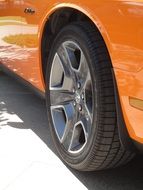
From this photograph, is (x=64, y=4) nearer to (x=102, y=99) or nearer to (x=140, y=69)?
(x=102, y=99)

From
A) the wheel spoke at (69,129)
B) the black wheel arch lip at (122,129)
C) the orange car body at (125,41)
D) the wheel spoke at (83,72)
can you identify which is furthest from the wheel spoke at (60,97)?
the black wheel arch lip at (122,129)

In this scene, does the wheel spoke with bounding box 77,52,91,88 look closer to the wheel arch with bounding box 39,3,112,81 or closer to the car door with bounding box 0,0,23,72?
the wheel arch with bounding box 39,3,112,81

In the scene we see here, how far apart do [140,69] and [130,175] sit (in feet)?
3.70

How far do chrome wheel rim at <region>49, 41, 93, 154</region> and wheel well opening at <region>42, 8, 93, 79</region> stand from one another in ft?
0.62

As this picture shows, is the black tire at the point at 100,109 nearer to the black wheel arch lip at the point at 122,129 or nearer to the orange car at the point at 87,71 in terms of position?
the orange car at the point at 87,71

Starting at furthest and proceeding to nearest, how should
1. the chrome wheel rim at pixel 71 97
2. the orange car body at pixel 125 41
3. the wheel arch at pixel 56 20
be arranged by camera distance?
1. the chrome wheel rim at pixel 71 97
2. the wheel arch at pixel 56 20
3. the orange car body at pixel 125 41

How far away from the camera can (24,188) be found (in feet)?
9.84

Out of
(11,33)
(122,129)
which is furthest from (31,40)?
(122,129)

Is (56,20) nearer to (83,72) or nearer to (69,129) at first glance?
(83,72)

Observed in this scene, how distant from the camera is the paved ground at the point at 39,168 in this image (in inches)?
120

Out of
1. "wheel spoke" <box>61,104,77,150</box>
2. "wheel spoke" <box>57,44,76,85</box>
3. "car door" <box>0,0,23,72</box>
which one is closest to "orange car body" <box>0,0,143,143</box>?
"wheel spoke" <box>57,44,76,85</box>

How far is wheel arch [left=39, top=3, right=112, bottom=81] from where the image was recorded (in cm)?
288

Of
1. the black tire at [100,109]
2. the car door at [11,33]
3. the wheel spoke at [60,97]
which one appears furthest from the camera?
the car door at [11,33]

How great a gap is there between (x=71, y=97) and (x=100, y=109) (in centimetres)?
59
